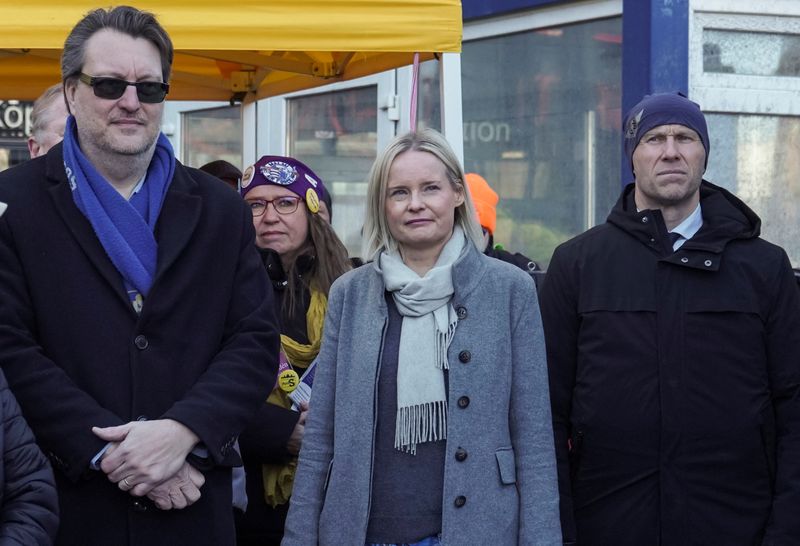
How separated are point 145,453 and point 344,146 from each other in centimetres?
510

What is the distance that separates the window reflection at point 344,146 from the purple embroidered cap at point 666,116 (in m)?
3.87

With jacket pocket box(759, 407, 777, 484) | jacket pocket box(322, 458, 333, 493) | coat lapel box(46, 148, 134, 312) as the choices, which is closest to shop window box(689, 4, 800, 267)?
jacket pocket box(759, 407, 777, 484)

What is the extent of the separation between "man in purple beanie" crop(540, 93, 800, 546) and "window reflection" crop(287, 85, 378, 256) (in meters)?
4.05

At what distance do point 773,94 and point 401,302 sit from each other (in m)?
3.62

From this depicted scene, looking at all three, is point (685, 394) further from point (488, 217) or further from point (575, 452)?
point (488, 217)

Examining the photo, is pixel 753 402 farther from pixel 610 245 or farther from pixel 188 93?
pixel 188 93

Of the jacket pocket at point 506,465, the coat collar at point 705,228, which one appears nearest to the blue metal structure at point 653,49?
the coat collar at point 705,228

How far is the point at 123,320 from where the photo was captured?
294 cm

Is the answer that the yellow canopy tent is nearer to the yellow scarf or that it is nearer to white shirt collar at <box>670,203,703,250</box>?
the yellow scarf

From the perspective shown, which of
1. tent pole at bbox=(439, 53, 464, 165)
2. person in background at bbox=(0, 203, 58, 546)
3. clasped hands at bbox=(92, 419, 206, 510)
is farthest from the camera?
tent pole at bbox=(439, 53, 464, 165)

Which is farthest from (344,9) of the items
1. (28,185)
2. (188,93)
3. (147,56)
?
(188,93)

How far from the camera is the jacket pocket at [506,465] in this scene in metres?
3.11

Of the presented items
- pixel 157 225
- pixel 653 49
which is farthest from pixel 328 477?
pixel 653 49

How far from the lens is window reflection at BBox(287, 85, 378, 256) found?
297 inches
